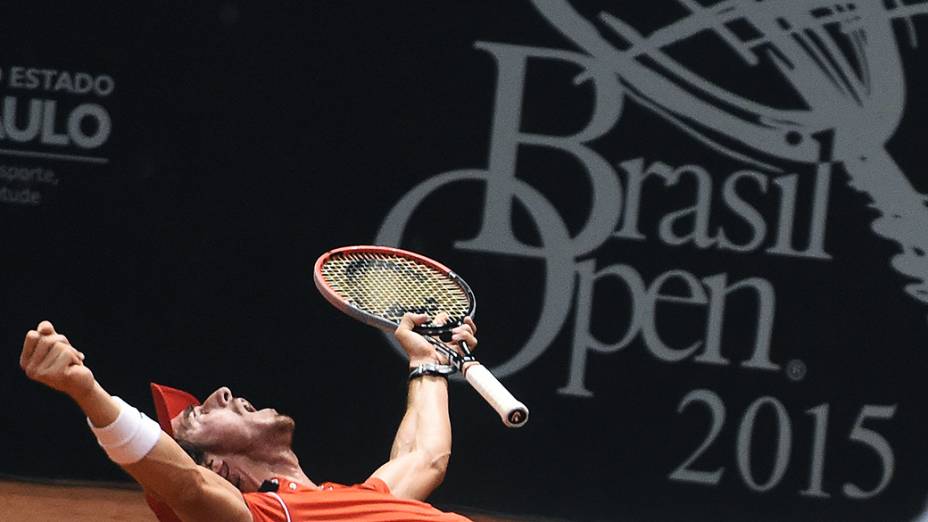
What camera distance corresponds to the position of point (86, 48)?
7738 millimetres

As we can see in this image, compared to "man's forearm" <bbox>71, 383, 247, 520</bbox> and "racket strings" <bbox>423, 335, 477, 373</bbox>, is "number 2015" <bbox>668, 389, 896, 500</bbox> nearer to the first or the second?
"racket strings" <bbox>423, 335, 477, 373</bbox>

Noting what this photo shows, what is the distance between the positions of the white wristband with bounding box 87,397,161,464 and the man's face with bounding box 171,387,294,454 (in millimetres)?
1080

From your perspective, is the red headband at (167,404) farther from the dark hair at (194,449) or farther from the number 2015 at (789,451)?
the number 2015 at (789,451)

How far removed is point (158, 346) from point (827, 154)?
9.95 feet

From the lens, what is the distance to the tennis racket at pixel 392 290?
16.9ft

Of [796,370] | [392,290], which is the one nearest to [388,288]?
[392,290]

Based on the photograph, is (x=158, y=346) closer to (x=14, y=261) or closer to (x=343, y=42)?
(x=14, y=261)

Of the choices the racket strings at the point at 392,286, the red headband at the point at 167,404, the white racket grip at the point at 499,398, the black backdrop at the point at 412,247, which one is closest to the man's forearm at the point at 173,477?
the white racket grip at the point at 499,398

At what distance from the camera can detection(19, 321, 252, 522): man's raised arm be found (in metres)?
3.58

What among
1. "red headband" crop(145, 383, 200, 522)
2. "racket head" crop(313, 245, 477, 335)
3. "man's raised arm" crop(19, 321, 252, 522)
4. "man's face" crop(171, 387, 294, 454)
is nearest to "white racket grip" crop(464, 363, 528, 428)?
"racket head" crop(313, 245, 477, 335)

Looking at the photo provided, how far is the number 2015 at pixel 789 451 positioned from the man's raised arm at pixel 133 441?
4.06 meters

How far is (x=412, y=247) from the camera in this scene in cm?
784

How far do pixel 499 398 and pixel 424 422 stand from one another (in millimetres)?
636

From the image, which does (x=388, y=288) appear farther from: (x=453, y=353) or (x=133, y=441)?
(x=133, y=441)
